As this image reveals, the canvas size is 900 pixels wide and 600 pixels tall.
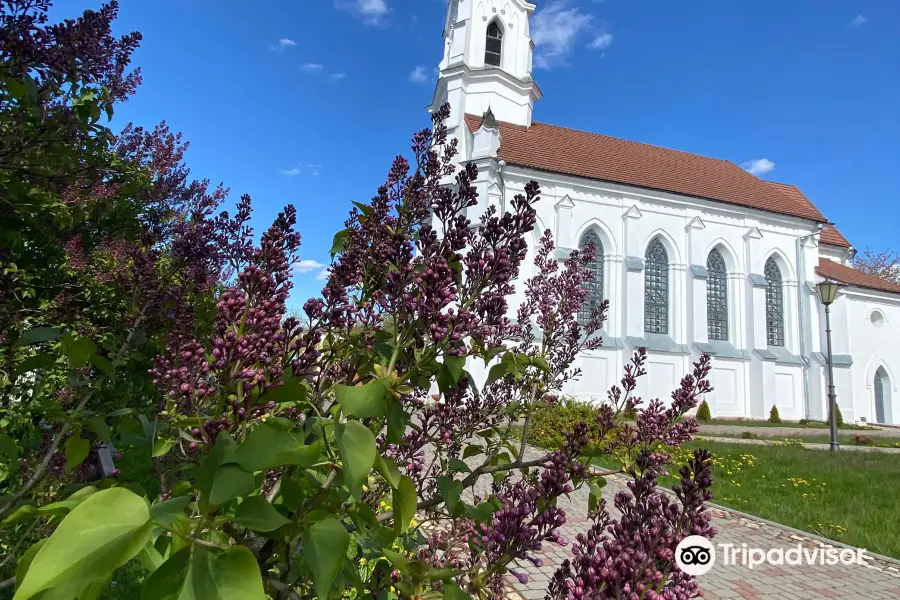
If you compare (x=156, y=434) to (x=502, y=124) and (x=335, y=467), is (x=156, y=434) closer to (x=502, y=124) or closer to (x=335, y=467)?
(x=335, y=467)

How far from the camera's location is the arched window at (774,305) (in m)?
27.8

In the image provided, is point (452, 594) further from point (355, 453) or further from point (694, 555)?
point (694, 555)

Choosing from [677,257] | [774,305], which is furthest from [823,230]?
[677,257]

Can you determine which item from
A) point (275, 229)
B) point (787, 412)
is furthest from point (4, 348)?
point (787, 412)

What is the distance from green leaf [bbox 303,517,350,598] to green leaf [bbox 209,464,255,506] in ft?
0.49

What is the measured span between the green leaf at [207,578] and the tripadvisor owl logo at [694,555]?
86cm

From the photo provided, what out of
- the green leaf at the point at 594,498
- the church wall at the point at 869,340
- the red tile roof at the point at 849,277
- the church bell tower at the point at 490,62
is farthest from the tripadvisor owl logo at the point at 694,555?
the church wall at the point at 869,340

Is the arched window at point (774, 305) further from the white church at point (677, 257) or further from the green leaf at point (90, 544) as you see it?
the green leaf at point (90, 544)

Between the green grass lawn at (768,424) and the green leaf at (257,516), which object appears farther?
the green grass lawn at (768,424)

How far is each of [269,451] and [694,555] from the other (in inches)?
37.5

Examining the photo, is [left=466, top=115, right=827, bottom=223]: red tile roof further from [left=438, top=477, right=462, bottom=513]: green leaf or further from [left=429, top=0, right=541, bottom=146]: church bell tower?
[left=438, top=477, right=462, bottom=513]: green leaf

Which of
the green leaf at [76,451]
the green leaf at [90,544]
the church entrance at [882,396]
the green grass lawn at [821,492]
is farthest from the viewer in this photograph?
the church entrance at [882,396]

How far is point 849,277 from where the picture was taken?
3025 centimetres

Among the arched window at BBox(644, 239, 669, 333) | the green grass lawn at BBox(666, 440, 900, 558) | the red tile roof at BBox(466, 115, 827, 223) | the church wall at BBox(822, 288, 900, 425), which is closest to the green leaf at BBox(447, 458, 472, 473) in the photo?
the green grass lawn at BBox(666, 440, 900, 558)
